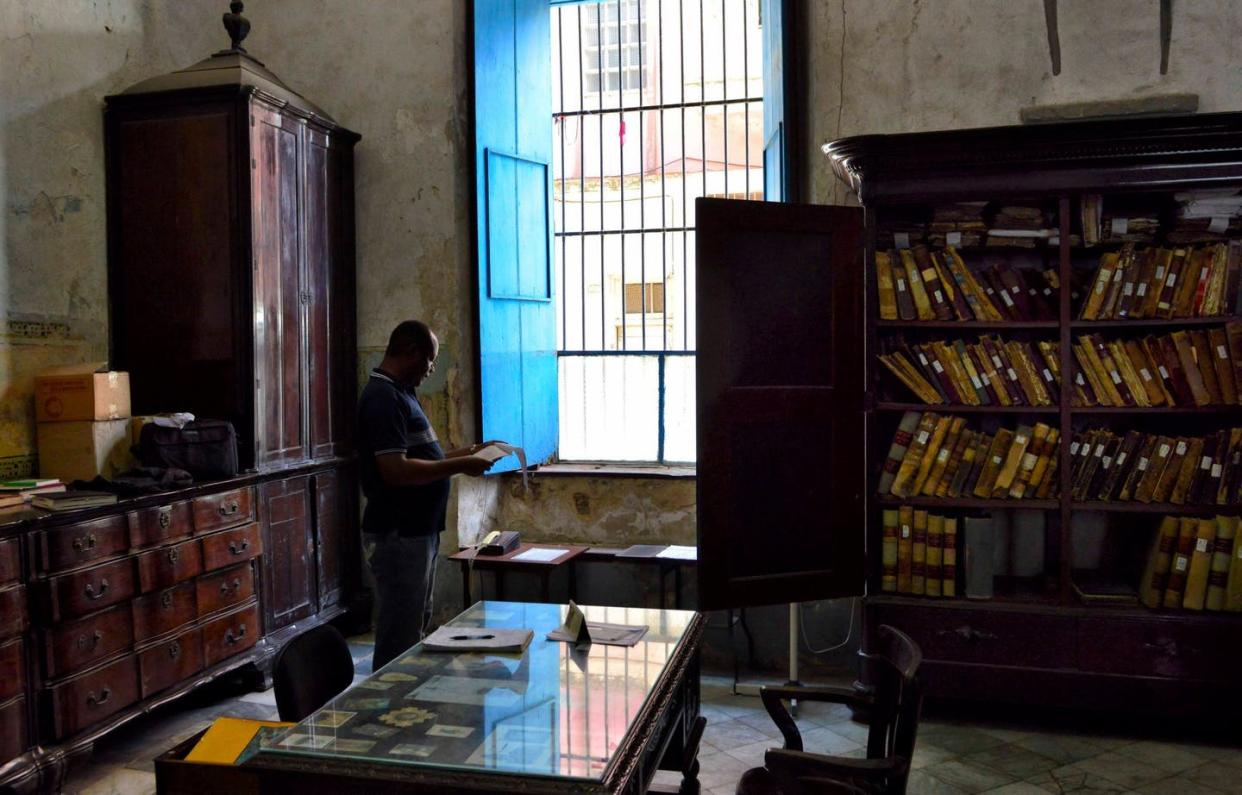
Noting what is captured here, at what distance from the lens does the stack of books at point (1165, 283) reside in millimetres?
4082

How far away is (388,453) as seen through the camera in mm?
3549

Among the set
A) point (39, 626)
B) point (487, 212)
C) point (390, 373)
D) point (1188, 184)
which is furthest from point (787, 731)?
point (487, 212)

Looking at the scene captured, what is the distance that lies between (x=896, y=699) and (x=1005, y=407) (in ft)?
7.32

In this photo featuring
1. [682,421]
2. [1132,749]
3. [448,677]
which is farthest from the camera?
[682,421]

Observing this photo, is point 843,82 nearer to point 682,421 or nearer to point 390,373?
point 682,421

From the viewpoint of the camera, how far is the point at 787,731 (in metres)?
2.63

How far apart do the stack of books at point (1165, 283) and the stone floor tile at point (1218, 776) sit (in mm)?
1795

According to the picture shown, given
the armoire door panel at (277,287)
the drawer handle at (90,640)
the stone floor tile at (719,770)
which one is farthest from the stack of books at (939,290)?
the drawer handle at (90,640)

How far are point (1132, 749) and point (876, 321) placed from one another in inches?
79.9

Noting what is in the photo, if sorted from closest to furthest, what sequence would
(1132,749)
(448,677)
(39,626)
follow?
(448,677)
(39,626)
(1132,749)

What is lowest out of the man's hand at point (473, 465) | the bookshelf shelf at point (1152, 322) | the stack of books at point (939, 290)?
the man's hand at point (473, 465)

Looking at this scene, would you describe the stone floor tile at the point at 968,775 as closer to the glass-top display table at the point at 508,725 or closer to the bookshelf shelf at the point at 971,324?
the glass-top display table at the point at 508,725

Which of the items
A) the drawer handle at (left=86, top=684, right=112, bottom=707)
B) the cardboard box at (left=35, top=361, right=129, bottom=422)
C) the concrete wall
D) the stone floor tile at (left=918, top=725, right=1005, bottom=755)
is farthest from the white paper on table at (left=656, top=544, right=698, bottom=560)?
the cardboard box at (left=35, top=361, right=129, bottom=422)

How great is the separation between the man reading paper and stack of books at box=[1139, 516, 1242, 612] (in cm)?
288
